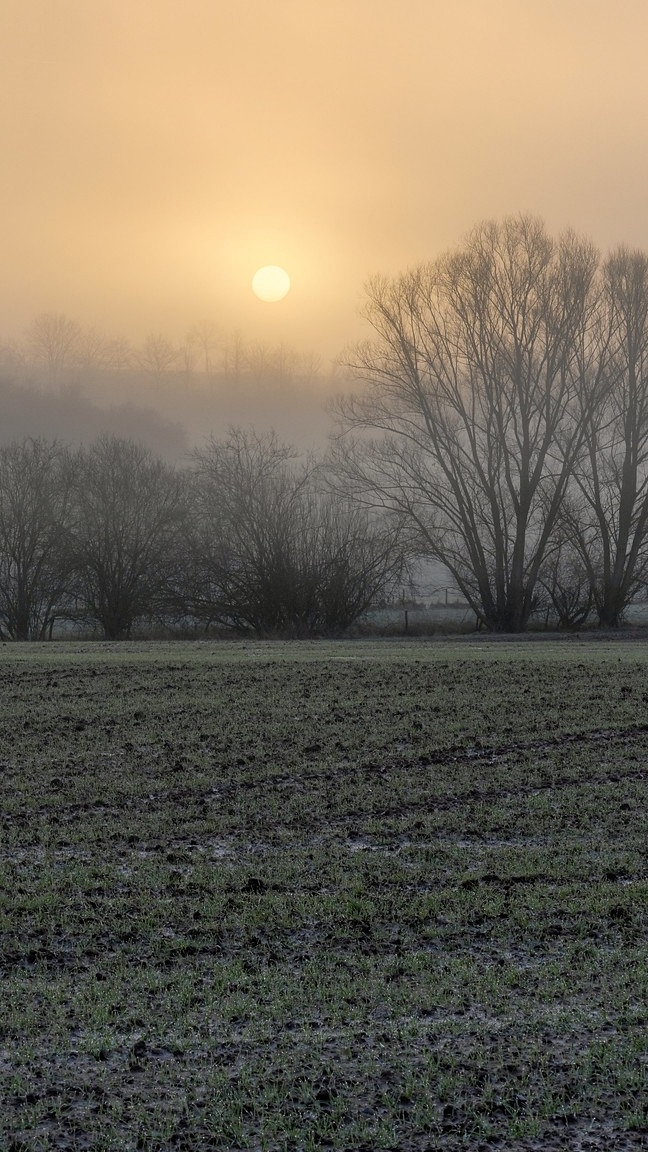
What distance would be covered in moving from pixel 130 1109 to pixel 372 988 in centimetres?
142

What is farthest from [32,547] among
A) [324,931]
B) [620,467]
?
[324,931]

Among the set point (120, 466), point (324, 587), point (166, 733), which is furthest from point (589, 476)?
point (166, 733)

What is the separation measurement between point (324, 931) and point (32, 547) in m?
45.4

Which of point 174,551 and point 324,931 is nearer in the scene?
point 324,931

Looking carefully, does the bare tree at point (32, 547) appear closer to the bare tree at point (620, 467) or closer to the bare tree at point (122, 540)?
the bare tree at point (122, 540)

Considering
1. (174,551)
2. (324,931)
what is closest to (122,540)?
(174,551)

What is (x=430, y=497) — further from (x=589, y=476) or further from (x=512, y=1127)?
Result: (x=512, y=1127)

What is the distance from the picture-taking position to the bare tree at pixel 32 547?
Result: 1902 inches

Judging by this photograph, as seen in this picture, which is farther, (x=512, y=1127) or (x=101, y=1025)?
(x=101, y=1025)

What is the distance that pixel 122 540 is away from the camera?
4747cm

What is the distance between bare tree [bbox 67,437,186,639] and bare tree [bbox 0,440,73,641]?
802 millimetres

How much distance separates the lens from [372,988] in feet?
16.7

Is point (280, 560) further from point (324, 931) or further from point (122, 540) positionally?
point (324, 931)

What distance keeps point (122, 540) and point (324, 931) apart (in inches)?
1676
